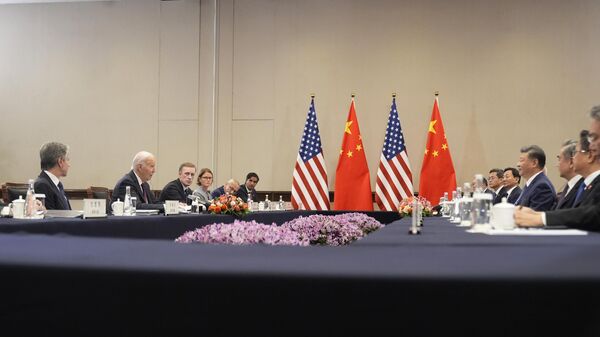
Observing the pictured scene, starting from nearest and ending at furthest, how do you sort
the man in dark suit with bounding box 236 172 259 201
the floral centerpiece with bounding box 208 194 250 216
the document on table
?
the document on table < the floral centerpiece with bounding box 208 194 250 216 < the man in dark suit with bounding box 236 172 259 201

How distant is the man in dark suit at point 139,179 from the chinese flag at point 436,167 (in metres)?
4.33

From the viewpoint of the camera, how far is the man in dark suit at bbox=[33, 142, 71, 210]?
449 cm

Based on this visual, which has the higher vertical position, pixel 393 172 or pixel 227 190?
pixel 393 172

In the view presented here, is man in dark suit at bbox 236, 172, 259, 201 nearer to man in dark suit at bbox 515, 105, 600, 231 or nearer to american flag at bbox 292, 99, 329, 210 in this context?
american flag at bbox 292, 99, 329, 210

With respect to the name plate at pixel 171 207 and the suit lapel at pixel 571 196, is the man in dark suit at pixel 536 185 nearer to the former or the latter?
the suit lapel at pixel 571 196

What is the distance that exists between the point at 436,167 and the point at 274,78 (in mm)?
2719

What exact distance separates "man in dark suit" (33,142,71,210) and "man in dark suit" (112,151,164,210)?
1.09 m

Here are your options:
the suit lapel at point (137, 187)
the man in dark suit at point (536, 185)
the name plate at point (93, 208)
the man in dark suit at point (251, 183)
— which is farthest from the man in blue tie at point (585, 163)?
the man in dark suit at point (251, 183)

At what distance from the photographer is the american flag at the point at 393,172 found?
9.13 meters

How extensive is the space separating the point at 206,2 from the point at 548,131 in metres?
5.27

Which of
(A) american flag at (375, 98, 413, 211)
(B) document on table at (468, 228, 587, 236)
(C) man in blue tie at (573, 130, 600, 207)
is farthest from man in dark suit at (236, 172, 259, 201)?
(B) document on table at (468, 228, 587, 236)

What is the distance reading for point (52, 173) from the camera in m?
4.59

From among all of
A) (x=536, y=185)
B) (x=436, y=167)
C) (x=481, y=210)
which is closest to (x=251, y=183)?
(x=436, y=167)

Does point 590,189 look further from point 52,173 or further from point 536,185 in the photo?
point 52,173
